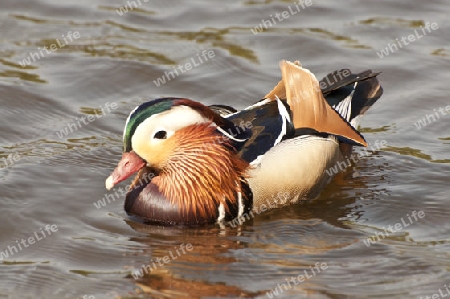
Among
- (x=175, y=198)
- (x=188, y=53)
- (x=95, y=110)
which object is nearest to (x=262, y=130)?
(x=175, y=198)

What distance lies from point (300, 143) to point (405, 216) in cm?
102

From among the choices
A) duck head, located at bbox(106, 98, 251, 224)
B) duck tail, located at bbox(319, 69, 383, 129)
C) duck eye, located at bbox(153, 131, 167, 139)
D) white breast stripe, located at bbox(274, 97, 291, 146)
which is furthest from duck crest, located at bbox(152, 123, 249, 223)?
duck tail, located at bbox(319, 69, 383, 129)

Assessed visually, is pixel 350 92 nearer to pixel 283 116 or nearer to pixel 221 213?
pixel 283 116

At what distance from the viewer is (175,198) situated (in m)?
7.50

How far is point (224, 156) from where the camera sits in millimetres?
7582

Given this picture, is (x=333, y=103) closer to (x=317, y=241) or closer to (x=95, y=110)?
(x=317, y=241)

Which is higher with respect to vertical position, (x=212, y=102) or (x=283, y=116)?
(x=212, y=102)

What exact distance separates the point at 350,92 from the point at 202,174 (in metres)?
1.79

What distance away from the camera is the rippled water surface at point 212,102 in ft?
21.5

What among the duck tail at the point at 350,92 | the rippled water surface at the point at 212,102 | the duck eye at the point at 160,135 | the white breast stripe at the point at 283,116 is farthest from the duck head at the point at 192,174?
the duck tail at the point at 350,92

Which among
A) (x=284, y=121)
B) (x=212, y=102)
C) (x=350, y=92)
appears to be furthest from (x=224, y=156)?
(x=212, y=102)

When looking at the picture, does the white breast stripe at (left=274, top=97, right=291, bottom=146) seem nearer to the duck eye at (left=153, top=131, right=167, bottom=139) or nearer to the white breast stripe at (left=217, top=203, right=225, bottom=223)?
the white breast stripe at (left=217, top=203, right=225, bottom=223)

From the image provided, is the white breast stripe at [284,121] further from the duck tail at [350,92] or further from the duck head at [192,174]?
the duck tail at [350,92]

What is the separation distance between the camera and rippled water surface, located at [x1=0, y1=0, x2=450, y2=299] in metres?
6.56
